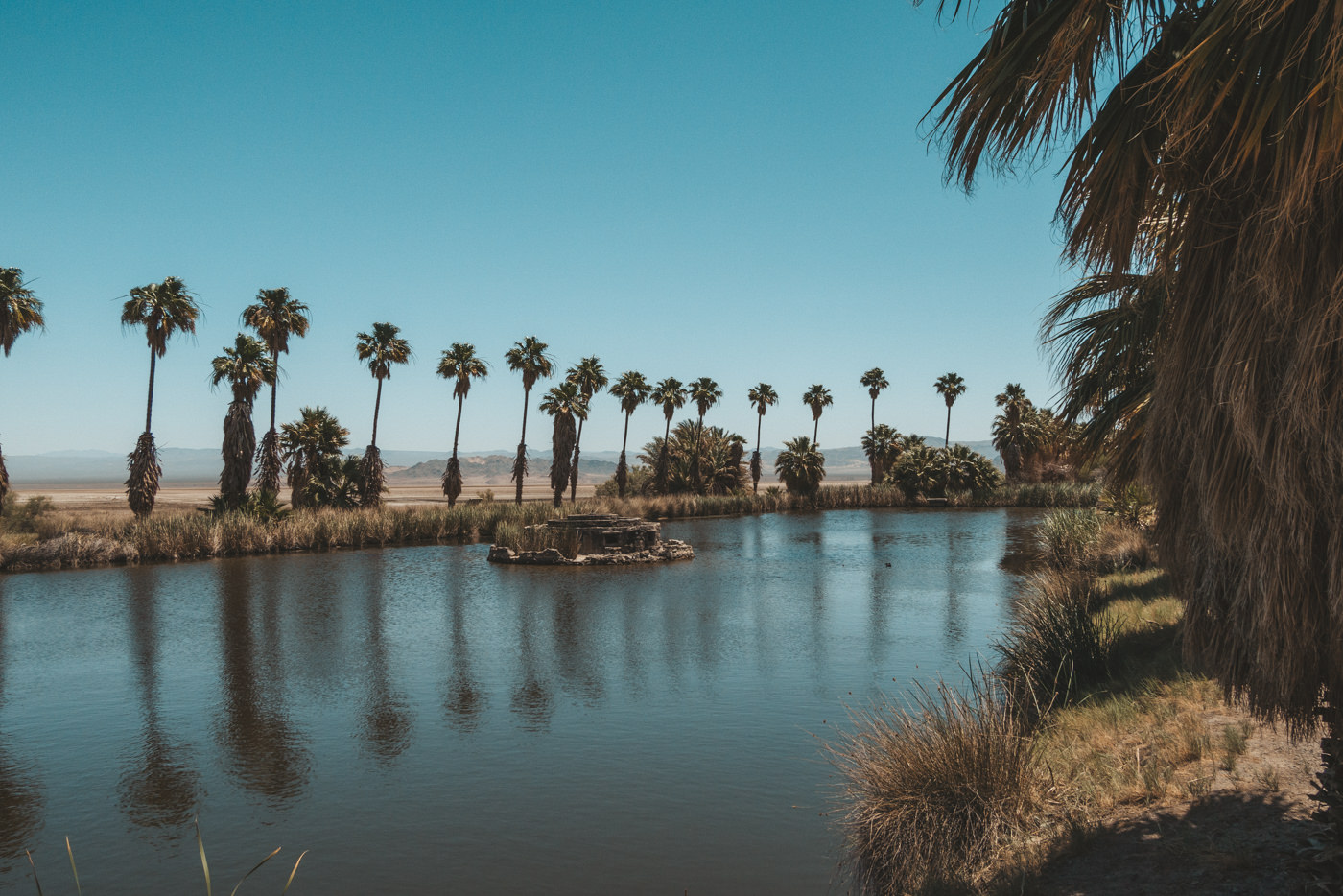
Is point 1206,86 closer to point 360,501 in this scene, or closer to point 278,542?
point 278,542

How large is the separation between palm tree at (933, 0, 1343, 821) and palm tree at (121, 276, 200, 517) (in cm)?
3719

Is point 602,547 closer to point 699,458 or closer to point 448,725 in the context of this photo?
point 448,725

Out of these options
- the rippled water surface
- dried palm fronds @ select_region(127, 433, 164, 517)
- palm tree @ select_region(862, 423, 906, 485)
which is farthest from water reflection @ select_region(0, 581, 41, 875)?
palm tree @ select_region(862, 423, 906, 485)

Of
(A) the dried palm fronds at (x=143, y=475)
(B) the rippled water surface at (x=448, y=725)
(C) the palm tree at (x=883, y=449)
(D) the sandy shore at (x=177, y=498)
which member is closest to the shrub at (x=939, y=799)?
(B) the rippled water surface at (x=448, y=725)

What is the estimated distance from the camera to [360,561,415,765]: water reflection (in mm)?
9805

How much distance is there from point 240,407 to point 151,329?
4763mm

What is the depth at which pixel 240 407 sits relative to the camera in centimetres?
3553

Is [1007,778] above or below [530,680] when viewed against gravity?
above

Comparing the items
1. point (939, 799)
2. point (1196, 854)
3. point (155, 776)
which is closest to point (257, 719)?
point (155, 776)

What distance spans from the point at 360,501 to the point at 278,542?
9.72 m

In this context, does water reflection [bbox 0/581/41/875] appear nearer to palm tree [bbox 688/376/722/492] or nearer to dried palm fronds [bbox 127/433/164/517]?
dried palm fronds [bbox 127/433/164/517]

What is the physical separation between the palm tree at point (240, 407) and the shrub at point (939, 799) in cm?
3490

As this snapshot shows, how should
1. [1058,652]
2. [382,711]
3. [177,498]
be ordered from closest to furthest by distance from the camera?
1. [1058,652]
2. [382,711]
3. [177,498]

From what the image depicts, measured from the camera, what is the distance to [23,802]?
8203 millimetres
